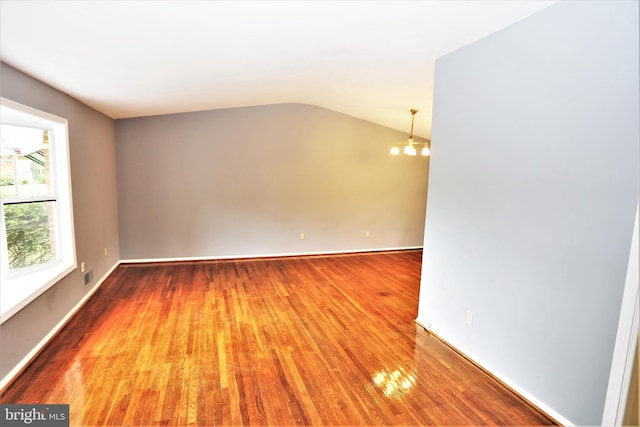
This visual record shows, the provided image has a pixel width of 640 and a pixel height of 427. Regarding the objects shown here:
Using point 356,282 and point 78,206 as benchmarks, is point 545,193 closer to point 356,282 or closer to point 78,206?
point 356,282

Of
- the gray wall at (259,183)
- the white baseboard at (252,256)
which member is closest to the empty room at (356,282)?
the gray wall at (259,183)

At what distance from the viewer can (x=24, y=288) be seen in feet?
8.92

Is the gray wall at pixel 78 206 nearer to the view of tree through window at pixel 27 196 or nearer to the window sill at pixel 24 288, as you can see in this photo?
the window sill at pixel 24 288

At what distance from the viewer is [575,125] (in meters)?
1.99

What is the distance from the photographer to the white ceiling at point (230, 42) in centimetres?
191

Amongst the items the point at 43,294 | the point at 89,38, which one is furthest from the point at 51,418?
the point at 89,38

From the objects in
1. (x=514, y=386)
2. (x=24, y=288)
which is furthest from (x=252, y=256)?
(x=514, y=386)

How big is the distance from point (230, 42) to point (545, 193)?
246cm

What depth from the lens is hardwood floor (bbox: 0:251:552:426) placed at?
218 centimetres

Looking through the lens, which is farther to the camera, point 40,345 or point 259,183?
point 259,183

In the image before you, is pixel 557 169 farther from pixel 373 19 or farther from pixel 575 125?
pixel 373 19

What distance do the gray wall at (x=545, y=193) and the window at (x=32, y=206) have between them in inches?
138

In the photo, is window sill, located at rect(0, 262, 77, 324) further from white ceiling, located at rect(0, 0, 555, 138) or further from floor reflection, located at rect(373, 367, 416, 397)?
floor reflection, located at rect(373, 367, 416, 397)

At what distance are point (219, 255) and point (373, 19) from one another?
15.2 ft
